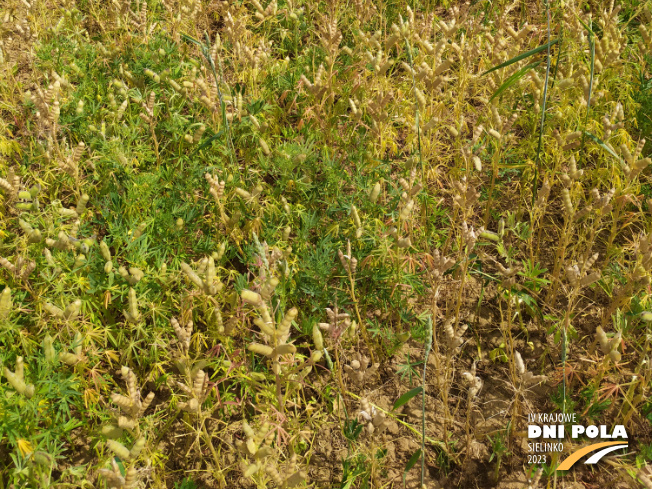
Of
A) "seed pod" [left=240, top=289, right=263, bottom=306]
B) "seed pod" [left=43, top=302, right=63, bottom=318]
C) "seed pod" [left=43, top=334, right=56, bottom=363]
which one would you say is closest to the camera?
"seed pod" [left=240, top=289, right=263, bottom=306]

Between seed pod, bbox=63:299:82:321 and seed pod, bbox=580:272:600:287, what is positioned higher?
seed pod, bbox=580:272:600:287

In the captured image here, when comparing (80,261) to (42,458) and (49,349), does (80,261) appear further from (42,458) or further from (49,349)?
(42,458)

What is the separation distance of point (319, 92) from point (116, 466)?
2.16m

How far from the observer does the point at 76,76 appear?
12.0 feet

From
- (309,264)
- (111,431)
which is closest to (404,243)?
(309,264)

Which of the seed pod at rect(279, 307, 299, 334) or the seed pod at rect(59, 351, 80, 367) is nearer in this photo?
the seed pod at rect(279, 307, 299, 334)

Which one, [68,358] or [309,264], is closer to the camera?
[68,358]

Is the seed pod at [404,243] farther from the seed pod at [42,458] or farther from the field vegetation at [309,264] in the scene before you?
the seed pod at [42,458]

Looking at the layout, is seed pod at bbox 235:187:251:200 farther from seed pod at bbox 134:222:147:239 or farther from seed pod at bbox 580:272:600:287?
seed pod at bbox 580:272:600:287

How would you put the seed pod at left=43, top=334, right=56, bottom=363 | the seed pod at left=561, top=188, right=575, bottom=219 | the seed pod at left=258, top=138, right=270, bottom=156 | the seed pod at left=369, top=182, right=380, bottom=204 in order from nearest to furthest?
the seed pod at left=43, top=334, right=56, bottom=363, the seed pod at left=561, top=188, right=575, bottom=219, the seed pod at left=369, top=182, right=380, bottom=204, the seed pod at left=258, top=138, right=270, bottom=156

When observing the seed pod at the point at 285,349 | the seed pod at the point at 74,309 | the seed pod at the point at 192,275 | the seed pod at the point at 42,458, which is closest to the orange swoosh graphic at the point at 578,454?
the seed pod at the point at 285,349

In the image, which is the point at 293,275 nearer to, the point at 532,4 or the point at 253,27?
the point at 253,27

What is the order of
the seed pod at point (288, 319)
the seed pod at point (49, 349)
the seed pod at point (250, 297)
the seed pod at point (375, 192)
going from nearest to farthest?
the seed pod at point (250, 297)
the seed pod at point (288, 319)
the seed pod at point (49, 349)
the seed pod at point (375, 192)

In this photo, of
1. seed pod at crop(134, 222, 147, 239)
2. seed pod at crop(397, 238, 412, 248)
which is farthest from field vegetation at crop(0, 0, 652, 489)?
seed pod at crop(397, 238, 412, 248)
